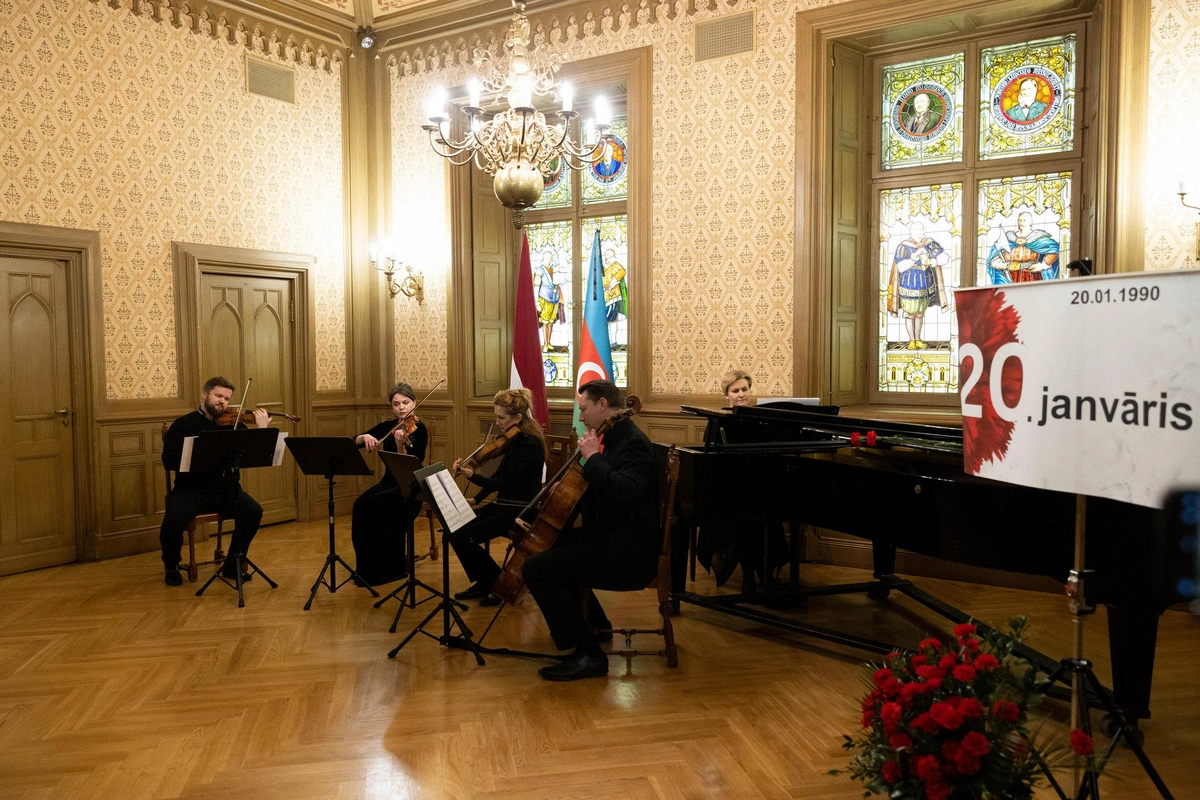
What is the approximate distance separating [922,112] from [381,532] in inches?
193

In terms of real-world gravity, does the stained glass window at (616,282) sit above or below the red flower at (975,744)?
above

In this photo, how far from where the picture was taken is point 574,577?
14.3ft

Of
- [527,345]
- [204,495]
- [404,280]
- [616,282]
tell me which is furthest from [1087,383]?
[404,280]

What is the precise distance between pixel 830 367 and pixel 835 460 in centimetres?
230

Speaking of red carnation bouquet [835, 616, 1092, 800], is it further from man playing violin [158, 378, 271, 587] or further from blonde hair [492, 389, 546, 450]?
man playing violin [158, 378, 271, 587]

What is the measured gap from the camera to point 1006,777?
205 centimetres

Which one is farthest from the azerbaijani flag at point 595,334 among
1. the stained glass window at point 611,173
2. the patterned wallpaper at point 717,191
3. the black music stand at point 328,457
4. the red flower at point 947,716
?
the red flower at point 947,716

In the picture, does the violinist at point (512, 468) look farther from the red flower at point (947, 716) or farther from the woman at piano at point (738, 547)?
the red flower at point (947, 716)

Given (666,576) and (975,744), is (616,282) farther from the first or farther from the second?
(975,744)

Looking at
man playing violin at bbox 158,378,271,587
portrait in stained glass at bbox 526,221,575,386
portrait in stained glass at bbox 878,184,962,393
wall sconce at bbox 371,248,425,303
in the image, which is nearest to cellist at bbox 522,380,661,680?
man playing violin at bbox 158,378,271,587

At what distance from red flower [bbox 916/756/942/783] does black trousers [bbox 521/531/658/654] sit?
7.85 feet

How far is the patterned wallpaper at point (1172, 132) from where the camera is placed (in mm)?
5266

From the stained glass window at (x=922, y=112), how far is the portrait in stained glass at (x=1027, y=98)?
19cm

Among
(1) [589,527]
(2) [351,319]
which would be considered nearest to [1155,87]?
(1) [589,527]
